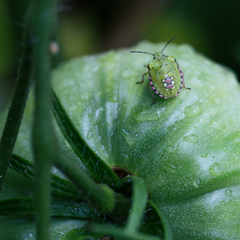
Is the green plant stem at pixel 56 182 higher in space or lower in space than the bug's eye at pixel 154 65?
lower

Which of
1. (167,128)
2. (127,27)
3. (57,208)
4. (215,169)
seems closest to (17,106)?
(57,208)

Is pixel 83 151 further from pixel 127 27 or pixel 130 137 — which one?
pixel 127 27

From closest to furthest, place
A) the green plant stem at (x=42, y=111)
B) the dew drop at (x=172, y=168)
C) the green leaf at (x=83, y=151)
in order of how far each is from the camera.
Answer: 1. the green plant stem at (x=42, y=111)
2. the green leaf at (x=83, y=151)
3. the dew drop at (x=172, y=168)

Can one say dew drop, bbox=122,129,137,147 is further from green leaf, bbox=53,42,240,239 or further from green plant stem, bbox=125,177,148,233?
green plant stem, bbox=125,177,148,233

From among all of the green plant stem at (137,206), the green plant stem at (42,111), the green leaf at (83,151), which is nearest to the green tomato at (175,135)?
the green leaf at (83,151)

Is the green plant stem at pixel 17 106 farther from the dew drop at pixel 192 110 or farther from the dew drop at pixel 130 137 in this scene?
the dew drop at pixel 192 110

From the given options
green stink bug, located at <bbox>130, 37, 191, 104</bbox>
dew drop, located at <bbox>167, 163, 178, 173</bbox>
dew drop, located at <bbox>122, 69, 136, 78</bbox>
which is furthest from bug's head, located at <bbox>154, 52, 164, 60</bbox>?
dew drop, located at <bbox>167, 163, 178, 173</bbox>

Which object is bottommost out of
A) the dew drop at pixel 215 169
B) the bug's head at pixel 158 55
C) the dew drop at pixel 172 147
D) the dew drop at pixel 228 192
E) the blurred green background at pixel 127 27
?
the dew drop at pixel 228 192
